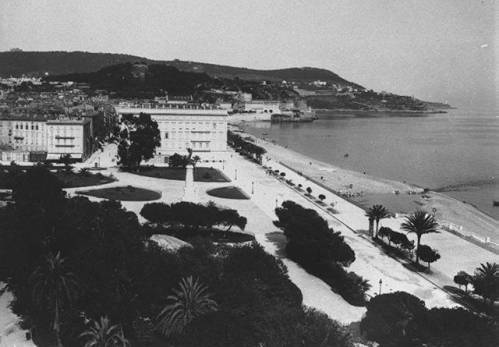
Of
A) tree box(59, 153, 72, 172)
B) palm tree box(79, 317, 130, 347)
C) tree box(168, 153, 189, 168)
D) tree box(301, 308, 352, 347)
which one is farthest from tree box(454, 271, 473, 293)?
tree box(59, 153, 72, 172)

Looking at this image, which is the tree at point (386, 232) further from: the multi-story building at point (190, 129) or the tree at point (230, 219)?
the multi-story building at point (190, 129)

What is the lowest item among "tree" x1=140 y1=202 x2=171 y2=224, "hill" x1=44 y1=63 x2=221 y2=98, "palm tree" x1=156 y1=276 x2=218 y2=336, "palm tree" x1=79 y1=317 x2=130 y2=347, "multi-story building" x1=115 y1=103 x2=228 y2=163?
"palm tree" x1=79 y1=317 x2=130 y2=347

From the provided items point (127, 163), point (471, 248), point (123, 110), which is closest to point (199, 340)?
Answer: point (471, 248)

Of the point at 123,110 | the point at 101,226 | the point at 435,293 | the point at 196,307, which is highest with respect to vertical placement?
the point at 123,110

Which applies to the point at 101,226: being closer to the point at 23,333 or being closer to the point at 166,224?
the point at 23,333

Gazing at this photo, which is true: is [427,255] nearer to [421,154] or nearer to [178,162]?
[178,162]

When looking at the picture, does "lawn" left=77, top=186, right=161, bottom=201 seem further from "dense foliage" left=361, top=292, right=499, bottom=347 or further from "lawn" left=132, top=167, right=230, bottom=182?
"dense foliage" left=361, top=292, right=499, bottom=347

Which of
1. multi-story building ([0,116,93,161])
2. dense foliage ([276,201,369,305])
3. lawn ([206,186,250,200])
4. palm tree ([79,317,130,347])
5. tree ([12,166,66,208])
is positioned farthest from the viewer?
multi-story building ([0,116,93,161])
